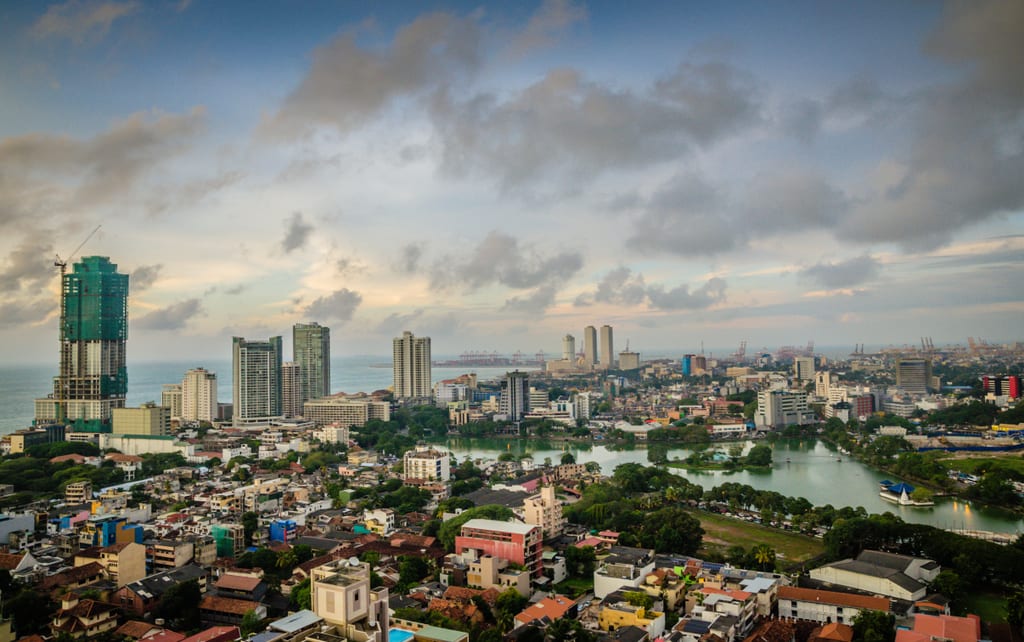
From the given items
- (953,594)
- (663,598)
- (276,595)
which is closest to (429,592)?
(276,595)

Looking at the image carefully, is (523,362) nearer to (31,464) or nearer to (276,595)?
(31,464)

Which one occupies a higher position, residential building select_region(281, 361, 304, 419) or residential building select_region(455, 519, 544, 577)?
residential building select_region(281, 361, 304, 419)

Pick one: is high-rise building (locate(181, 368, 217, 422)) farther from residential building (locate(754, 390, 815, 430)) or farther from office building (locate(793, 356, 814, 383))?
office building (locate(793, 356, 814, 383))

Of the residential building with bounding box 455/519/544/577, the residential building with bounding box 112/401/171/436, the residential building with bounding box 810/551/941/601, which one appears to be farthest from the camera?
the residential building with bounding box 112/401/171/436

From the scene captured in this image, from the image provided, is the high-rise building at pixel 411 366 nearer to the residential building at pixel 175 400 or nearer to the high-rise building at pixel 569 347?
the residential building at pixel 175 400

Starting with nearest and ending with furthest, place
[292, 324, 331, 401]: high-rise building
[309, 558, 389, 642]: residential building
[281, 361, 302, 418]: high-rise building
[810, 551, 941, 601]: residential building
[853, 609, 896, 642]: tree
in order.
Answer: [309, 558, 389, 642]: residential building, [853, 609, 896, 642]: tree, [810, 551, 941, 601]: residential building, [281, 361, 302, 418]: high-rise building, [292, 324, 331, 401]: high-rise building

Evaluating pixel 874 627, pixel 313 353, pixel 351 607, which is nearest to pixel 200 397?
pixel 313 353

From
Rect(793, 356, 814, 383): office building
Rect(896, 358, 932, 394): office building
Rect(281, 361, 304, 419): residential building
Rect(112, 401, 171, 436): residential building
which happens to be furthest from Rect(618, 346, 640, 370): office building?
Rect(112, 401, 171, 436): residential building

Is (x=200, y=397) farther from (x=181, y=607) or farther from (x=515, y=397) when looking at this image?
(x=181, y=607)
